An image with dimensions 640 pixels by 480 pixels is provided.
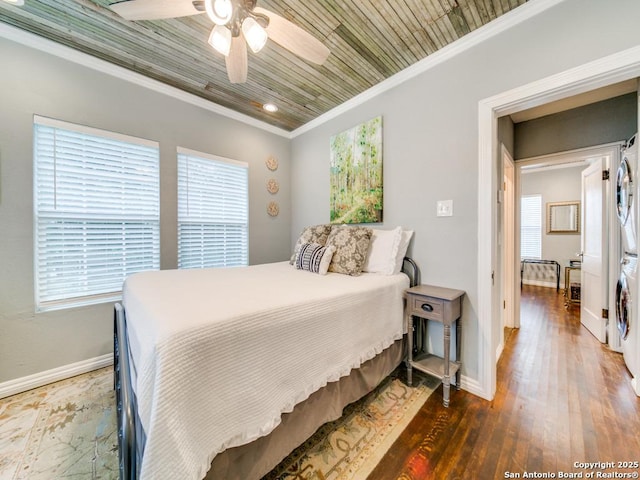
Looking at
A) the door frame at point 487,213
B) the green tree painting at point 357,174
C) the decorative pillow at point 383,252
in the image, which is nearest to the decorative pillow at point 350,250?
the decorative pillow at point 383,252

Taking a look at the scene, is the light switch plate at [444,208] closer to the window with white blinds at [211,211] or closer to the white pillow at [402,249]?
the white pillow at [402,249]

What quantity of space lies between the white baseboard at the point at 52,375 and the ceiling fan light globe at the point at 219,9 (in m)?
2.92

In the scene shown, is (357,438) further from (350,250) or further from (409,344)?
(350,250)

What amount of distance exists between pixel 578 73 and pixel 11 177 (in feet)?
13.3

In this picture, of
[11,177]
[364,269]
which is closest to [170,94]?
[11,177]

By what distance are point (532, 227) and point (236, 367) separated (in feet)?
23.7

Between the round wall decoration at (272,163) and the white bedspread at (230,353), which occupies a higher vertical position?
the round wall decoration at (272,163)

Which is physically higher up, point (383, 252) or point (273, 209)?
point (273, 209)

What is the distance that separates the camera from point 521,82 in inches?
65.9

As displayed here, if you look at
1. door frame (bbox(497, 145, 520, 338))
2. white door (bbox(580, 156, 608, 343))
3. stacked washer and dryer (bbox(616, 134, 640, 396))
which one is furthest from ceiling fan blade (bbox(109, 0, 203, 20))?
white door (bbox(580, 156, 608, 343))

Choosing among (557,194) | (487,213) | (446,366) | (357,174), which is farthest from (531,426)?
(557,194)

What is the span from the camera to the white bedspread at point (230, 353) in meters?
0.83

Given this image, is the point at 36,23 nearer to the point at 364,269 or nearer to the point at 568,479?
the point at 364,269

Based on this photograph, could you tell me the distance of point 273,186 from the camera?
3.55 m
